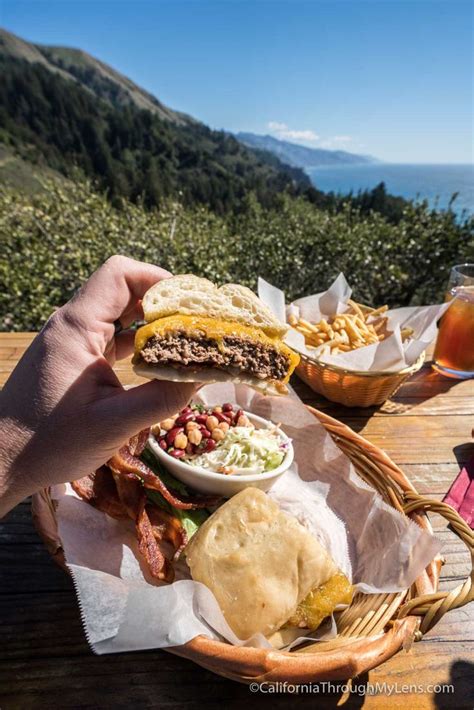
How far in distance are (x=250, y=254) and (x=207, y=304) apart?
19.2ft

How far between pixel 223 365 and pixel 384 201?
10.8 m

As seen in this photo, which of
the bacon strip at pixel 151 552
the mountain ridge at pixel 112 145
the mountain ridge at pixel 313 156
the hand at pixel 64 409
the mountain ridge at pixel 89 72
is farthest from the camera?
the mountain ridge at pixel 313 156

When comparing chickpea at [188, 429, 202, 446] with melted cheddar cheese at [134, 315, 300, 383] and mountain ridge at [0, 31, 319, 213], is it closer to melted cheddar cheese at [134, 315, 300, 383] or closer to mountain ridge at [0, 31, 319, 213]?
melted cheddar cheese at [134, 315, 300, 383]

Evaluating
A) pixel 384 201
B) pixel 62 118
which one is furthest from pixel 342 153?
pixel 384 201

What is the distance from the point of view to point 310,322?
2859 mm

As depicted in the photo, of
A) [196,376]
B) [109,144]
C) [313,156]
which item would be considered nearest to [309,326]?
[196,376]

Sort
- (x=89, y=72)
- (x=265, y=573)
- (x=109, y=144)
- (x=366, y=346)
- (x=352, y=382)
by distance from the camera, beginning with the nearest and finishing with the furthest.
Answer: (x=265, y=573), (x=352, y=382), (x=366, y=346), (x=109, y=144), (x=89, y=72)

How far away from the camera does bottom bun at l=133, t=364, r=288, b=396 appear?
1381mm

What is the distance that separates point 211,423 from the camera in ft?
6.33

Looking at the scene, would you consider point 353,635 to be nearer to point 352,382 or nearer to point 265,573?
point 265,573

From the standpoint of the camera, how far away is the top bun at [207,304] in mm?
1602

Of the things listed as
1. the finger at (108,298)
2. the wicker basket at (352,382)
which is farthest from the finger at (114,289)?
the wicker basket at (352,382)

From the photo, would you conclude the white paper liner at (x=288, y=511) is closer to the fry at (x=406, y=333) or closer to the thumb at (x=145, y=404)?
the thumb at (x=145, y=404)

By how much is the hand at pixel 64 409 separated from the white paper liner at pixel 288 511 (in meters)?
0.22
